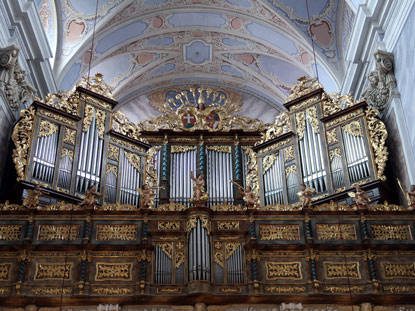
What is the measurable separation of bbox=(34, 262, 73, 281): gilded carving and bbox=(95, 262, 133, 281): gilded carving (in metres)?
0.59

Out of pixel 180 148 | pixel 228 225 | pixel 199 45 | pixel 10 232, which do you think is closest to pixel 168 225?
pixel 228 225

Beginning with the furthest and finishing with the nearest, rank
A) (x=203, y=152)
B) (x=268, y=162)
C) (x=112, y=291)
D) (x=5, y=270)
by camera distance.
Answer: (x=203, y=152) < (x=268, y=162) < (x=5, y=270) < (x=112, y=291)

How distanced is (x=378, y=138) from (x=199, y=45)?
8.78m

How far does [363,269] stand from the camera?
42.2ft

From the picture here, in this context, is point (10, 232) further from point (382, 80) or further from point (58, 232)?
point (382, 80)

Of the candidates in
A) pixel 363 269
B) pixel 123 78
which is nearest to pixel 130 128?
pixel 123 78

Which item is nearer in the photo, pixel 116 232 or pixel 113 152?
pixel 116 232

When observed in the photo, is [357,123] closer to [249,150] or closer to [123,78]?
[249,150]

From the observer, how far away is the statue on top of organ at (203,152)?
619 inches

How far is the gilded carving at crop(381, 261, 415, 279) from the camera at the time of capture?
41.9 feet

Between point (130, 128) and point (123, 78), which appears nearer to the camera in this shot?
point (130, 128)

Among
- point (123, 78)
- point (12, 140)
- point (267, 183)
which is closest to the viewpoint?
point (12, 140)

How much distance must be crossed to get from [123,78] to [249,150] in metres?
5.75

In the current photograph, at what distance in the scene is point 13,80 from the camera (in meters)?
15.5
